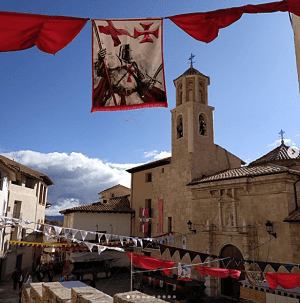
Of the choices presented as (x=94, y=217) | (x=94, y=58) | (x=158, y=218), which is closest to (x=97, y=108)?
(x=94, y=58)

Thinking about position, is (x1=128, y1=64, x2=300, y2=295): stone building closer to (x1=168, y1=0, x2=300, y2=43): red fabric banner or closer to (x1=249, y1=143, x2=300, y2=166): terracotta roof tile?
(x1=249, y1=143, x2=300, y2=166): terracotta roof tile

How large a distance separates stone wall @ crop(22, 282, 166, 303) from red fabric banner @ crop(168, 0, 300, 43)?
175 inches

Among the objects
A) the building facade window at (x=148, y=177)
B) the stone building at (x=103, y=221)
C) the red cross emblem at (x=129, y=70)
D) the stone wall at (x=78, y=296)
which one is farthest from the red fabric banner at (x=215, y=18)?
the stone building at (x=103, y=221)

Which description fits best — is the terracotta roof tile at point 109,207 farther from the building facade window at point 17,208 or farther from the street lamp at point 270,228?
the street lamp at point 270,228

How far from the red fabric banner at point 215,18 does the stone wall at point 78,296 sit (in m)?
4.43

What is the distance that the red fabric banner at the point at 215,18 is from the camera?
15.5 feet

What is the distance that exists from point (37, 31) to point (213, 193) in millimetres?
15399

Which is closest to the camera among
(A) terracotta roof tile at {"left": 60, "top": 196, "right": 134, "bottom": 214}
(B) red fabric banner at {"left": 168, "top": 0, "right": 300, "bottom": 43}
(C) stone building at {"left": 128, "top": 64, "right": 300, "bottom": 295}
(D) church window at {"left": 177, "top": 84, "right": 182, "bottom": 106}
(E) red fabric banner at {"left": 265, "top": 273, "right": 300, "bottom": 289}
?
(B) red fabric banner at {"left": 168, "top": 0, "right": 300, "bottom": 43}

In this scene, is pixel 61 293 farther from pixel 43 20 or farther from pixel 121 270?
pixel 121 270

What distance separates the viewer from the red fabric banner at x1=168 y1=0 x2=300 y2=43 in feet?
15.5

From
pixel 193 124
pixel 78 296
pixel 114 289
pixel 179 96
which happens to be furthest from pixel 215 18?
pixel 114 289

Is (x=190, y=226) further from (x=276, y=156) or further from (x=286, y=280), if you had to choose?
(x=286, y=280)

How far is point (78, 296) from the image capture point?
5.39 meters

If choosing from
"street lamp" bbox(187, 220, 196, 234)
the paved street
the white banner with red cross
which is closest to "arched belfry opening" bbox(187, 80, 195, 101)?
"street lamp" bbox(187, 220, 196, 234)
